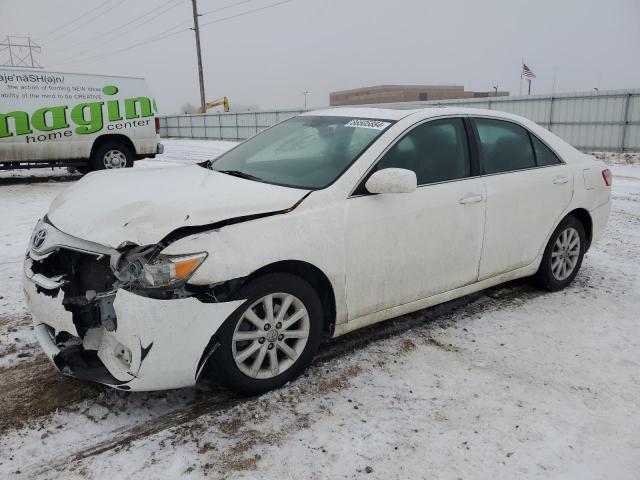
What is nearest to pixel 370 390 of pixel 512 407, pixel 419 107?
pixel 512 407

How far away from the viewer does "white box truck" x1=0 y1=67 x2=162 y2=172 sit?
10.5 m

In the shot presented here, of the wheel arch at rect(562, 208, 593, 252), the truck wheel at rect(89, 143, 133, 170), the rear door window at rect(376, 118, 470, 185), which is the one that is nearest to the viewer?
the rear door window at rect(376, 118, 470, 185)

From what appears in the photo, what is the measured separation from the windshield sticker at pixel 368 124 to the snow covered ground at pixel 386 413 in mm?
1459

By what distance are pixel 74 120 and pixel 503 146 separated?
385 inches

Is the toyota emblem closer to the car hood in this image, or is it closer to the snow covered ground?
the car hood

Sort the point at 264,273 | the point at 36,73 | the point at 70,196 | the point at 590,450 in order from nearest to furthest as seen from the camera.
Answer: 1. the point at 590,450
2. the point at 264,273
3. the point at 70,196
4. the point at 36,73

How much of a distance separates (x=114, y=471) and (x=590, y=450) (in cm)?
221

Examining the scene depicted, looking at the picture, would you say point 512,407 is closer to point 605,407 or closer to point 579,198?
point 605,407

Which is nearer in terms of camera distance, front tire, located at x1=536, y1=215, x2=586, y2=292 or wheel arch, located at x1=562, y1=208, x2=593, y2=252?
front tire, located at x1=536, y1=215, x2=586, y2=292

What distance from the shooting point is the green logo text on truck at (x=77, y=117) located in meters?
10.6

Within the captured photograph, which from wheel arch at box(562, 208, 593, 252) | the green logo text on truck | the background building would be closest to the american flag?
the green logo text on truck

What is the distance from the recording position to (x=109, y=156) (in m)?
11.7

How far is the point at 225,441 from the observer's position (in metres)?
2.60

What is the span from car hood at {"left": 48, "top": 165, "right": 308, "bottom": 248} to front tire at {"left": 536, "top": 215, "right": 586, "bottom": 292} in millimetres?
2528
